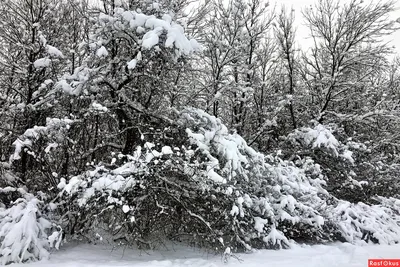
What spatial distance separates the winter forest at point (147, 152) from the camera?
17.5 feet

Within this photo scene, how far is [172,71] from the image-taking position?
714cm

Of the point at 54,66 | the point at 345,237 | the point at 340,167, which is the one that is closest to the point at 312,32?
the point at 340,167

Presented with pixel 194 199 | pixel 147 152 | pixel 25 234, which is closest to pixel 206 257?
pixel 194 199

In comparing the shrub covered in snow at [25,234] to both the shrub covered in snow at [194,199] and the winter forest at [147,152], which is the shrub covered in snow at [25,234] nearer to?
the winter forest at [147,152]

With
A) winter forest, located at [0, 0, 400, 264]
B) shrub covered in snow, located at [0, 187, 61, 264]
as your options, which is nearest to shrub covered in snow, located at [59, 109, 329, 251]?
winter forest, located at [0, 0, 400, 264]

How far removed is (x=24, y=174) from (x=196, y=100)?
428 centimetres

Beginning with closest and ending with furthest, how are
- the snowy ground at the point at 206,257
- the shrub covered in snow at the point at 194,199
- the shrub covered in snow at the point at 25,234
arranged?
the shrub covered in snow at the point at 25,234, the snowy ground at the point at 206,257, the shrub covered in snow at the point at 194,199

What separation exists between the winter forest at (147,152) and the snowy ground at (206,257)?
0.21 m

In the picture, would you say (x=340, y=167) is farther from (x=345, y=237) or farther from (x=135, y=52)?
(x=135, y=52)

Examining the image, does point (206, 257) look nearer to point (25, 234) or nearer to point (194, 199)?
point (194, 199)

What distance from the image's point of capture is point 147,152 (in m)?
5.34

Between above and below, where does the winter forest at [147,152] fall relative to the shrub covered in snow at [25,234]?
above

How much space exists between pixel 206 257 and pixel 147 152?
194cm

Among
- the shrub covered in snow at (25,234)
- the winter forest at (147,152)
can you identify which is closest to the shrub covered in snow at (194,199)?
the winter forest at (147,152)
